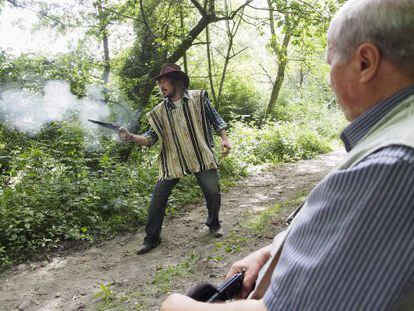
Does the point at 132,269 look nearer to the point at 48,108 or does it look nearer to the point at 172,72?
the point at 172,72

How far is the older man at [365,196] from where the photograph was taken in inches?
34.2

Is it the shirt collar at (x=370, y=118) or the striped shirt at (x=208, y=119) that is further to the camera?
the striped shirt at (x=208, y=119)

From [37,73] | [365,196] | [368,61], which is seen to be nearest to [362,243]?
[365,196]

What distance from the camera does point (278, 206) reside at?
689cm

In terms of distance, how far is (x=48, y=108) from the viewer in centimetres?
1081

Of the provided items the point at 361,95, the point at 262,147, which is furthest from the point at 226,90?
the point at 361,95

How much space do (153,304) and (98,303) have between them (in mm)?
673

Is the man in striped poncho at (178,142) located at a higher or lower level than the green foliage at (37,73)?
lower

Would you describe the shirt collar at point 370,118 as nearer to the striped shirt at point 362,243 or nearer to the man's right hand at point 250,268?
the striped shirt at point 362,243

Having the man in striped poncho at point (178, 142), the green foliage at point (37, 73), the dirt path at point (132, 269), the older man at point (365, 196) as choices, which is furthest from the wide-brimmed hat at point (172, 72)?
the green foliage at point (37, 73)

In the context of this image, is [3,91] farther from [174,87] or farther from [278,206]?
[278,206]

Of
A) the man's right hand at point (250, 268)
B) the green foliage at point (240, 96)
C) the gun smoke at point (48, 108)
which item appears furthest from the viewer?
the green foliage at point (240, 96)

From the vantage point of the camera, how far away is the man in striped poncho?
5465 mm

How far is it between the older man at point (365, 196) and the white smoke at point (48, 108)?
9.50m
